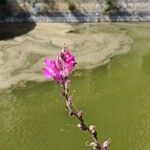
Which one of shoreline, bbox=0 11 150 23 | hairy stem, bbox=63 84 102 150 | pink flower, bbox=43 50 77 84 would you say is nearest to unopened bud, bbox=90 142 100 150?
hairy stem, bbox=63 84 102 150

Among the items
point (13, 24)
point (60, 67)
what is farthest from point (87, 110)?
point (60, 67)

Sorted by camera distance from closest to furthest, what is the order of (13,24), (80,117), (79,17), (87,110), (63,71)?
(80,117) → (63,71) → (87,110) → (13,24) → (79,17)

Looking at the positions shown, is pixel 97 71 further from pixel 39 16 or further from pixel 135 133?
pixel 39 16

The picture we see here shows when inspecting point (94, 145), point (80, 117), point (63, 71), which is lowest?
point (94, 145)

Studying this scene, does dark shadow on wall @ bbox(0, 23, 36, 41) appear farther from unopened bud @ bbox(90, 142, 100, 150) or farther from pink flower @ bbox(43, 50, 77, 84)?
unopened bud @ bbox(90, 142, 100, 150)

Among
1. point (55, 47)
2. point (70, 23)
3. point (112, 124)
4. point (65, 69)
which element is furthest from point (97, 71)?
point (65, 69)

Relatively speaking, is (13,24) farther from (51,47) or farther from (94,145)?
(94,145)
